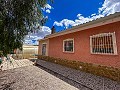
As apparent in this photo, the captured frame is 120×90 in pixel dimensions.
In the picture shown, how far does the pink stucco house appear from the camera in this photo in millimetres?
6730

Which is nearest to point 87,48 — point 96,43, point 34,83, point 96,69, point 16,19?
point 96,43

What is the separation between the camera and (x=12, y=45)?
18.5 ft

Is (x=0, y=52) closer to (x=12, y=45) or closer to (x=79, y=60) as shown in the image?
(x=12, y=45)

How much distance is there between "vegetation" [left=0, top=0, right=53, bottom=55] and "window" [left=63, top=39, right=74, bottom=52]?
224 inches

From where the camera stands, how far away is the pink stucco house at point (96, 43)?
6730 mm

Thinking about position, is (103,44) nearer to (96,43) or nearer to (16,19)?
(96,43)

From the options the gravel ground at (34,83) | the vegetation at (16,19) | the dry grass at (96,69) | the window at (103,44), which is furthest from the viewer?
the window at (103,44)

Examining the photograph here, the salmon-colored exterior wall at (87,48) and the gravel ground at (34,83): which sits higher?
the salmon-colored exterior wall at (87,48)

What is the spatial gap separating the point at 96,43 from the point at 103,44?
63 cm

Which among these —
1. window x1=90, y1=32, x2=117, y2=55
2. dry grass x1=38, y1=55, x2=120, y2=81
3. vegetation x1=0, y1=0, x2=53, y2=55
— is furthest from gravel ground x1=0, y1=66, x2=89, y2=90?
window x1=90, y1=32, x2=117, y2=55

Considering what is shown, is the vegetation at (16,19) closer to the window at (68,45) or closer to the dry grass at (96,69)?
the dry grass at (96,69)

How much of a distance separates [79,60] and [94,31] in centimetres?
298

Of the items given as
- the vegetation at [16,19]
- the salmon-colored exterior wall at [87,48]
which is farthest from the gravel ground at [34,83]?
the salmon-colored exterior wall at [87,48]

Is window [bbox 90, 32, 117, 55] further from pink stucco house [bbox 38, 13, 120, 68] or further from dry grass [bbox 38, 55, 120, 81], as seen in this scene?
dry grass [bbox 38, 55, 120, 81]
